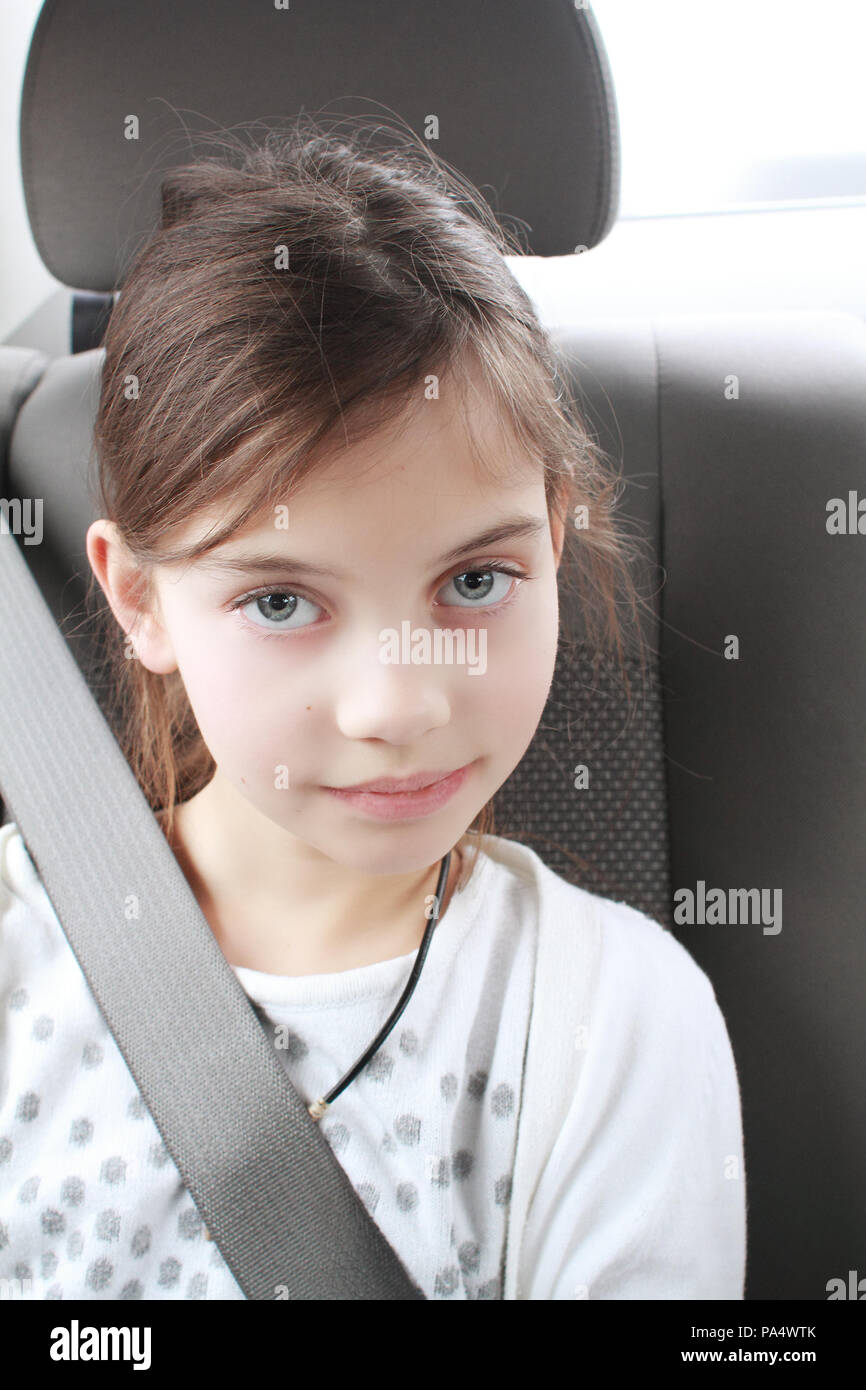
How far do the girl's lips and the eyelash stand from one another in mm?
101

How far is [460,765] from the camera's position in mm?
665

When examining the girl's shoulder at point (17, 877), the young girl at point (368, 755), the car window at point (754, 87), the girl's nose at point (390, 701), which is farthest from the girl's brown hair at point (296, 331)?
the car window at point (754, 87)

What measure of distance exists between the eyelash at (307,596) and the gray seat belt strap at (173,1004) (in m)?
0.24

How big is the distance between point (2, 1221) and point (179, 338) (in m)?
0.57

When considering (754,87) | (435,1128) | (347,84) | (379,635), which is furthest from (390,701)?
(754,87)

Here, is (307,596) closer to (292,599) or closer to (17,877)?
(292,599)

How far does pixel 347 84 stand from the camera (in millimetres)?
817

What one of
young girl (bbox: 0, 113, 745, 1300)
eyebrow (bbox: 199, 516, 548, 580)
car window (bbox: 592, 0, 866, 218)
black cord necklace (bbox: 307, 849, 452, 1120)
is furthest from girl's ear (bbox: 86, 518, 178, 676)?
car window (bbox: 592, 0, 866, 218)

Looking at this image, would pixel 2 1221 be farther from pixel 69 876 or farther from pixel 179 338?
pixel 179 338

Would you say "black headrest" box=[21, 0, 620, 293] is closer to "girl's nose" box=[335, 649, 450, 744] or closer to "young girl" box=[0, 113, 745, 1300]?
"young girl" box=[0, 113, 745, 1300]

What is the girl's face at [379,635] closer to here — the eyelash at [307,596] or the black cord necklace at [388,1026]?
the eyelash at [307,596]

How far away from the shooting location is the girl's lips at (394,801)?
0.66 meters

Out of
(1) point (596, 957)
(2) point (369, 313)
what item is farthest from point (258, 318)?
(1) point (596, 957)

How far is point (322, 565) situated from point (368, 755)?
0.36 feet
